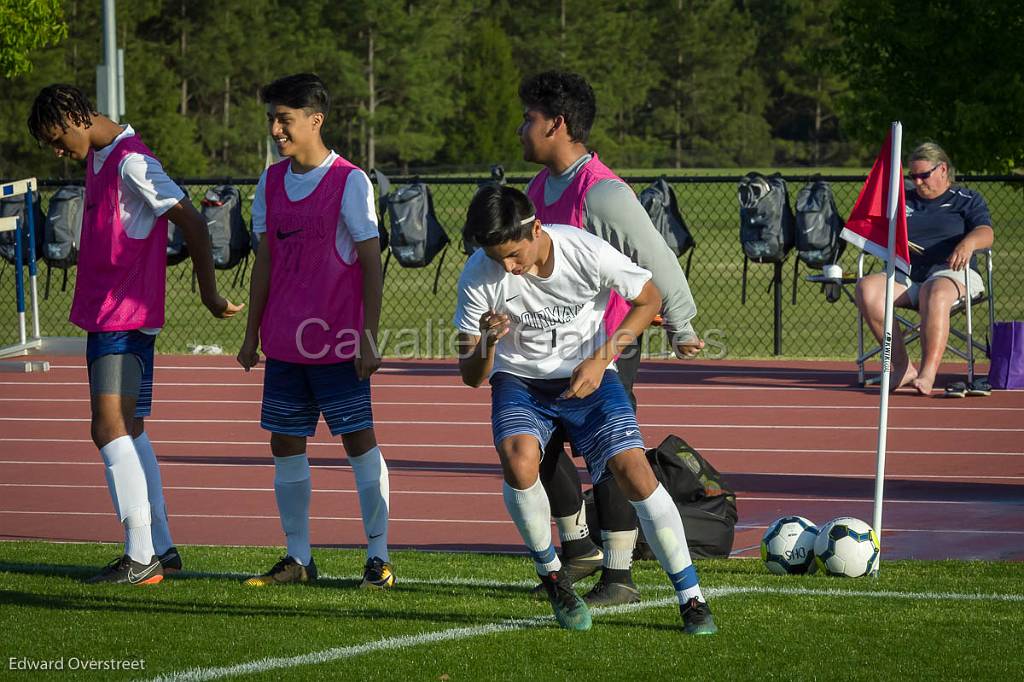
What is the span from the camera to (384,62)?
63469mm

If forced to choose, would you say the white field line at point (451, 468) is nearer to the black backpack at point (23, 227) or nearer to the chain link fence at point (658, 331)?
the chain link fence at point (658, 331)

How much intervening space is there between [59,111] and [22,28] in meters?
15.8

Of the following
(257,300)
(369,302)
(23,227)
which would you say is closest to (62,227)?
(23,227)

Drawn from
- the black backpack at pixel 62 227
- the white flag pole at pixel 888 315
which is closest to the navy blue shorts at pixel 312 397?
the white flag pole at pixel 888 315

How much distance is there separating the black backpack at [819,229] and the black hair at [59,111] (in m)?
8.89

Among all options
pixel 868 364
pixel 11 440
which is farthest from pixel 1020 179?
pixel 11 440

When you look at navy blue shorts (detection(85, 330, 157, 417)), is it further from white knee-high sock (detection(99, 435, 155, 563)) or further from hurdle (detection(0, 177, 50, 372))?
hurdle (detection(0, 177, 50, 372))

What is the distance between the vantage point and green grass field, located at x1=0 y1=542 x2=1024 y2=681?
503 cm

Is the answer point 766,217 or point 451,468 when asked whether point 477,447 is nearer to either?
point 451,468

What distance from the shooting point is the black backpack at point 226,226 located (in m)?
14.8

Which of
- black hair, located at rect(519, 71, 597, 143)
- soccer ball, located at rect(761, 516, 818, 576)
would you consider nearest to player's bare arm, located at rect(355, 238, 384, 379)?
black hair, located at rect(519, 71, 597, 143)

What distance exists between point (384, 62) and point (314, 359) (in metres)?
58.7

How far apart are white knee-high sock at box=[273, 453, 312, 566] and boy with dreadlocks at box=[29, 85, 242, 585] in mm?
543

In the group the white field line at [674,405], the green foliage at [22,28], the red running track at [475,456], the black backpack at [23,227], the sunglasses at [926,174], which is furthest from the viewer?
the green foliage at [22,28]
